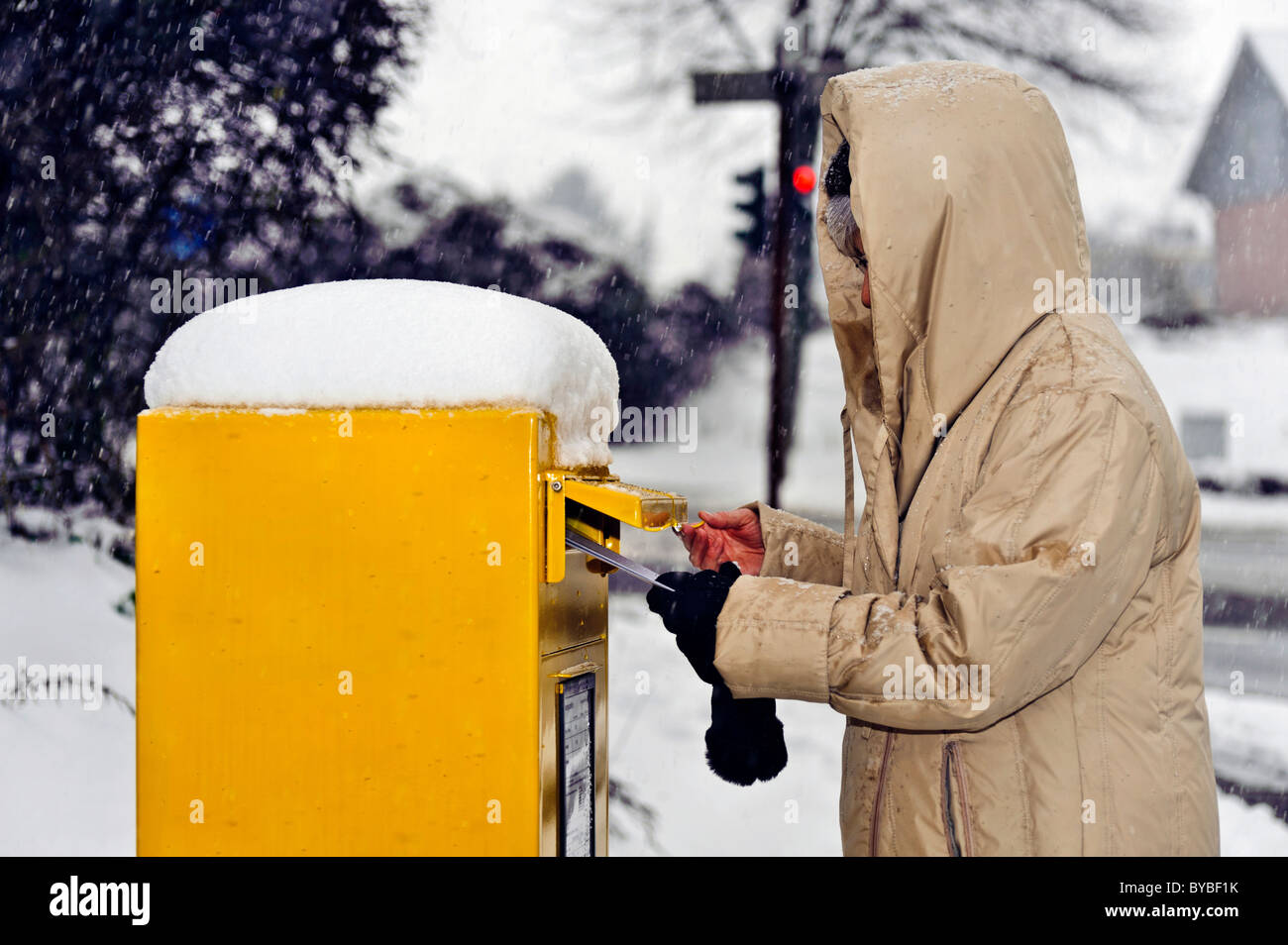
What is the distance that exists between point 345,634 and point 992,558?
97 centimetres

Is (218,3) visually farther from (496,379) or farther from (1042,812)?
(1042,812)

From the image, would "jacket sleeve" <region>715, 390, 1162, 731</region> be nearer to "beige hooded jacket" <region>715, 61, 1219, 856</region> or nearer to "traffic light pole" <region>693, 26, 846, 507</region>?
"beige hooded jacket" <region>715, 61, 1219, 856</region>

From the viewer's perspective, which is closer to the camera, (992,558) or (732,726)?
(992,558)

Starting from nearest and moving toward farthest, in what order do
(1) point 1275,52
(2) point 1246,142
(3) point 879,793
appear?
(3) point 879,793
(2) point 1246,142
(1) point 1275,52

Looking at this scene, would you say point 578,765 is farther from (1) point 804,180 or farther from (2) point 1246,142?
(2) point 1246,142

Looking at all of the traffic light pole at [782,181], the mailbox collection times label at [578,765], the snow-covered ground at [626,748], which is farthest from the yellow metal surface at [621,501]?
the traffic light pole at [782,181]

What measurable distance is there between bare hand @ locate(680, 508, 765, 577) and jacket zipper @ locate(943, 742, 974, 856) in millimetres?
639

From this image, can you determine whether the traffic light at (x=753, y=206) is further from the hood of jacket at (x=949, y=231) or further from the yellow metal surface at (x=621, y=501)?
the yellow metal surface at (x=621, y=501)

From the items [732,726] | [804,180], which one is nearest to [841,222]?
[732,726]

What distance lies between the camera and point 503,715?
1486mm

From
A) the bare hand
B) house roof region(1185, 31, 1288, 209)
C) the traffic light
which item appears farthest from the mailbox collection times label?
house roof region(1185, 31, 1288, 209)

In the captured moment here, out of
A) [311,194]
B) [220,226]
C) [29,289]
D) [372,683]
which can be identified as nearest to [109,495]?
[29,289]

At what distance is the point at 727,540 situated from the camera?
6.86 feet

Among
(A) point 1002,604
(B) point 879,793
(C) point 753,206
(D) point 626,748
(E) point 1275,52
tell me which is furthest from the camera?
(E) point 1275,52
